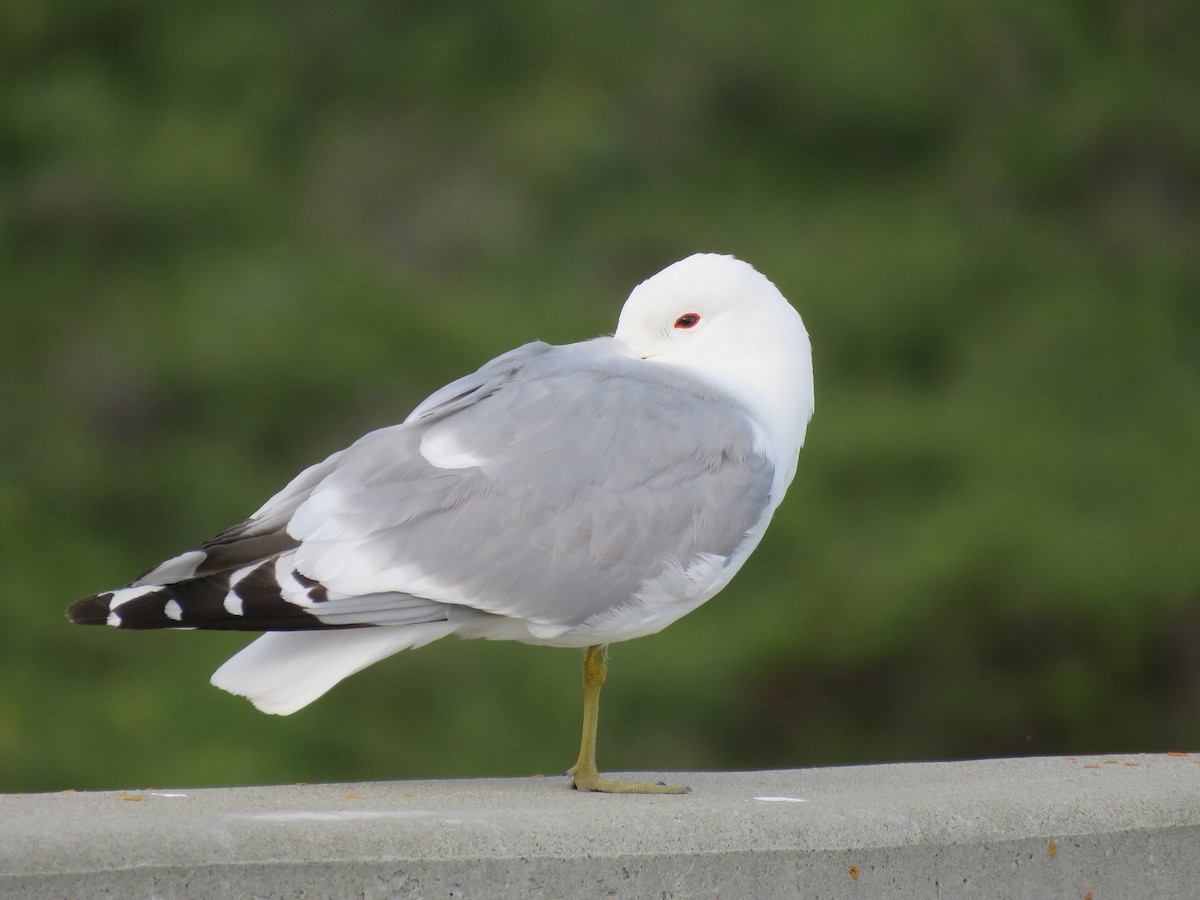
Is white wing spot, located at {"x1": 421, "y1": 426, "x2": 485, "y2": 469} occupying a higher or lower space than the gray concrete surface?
higher

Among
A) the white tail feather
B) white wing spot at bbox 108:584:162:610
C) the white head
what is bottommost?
the white tail feather

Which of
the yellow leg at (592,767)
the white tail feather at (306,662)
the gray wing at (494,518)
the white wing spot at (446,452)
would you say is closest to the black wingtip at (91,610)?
the gray wing at (494,518)

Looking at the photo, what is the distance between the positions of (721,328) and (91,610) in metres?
0.86

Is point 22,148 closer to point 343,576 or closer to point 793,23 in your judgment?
point 793,23

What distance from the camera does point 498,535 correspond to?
1.85 metres

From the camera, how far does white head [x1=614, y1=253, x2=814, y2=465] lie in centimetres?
212

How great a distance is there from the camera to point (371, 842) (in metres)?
1.51

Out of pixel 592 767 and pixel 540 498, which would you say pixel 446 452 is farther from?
pixel 592 767

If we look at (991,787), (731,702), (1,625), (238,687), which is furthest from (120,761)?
(991,787)

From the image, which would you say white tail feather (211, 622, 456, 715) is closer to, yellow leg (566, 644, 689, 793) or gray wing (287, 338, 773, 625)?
gray wing (287, 338, 773, 625)

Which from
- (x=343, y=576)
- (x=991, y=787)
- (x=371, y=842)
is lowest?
(x=991, y=787)

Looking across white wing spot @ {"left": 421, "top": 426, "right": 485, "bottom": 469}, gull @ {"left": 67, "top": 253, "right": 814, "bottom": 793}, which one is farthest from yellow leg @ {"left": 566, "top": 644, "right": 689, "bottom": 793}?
white wing spot @ {"left": 421, "top": 426, "right": 485, "bottom": 469}

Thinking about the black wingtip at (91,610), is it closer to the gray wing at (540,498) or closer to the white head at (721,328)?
the gray wing at (540,498)

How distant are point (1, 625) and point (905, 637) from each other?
7.76ft
